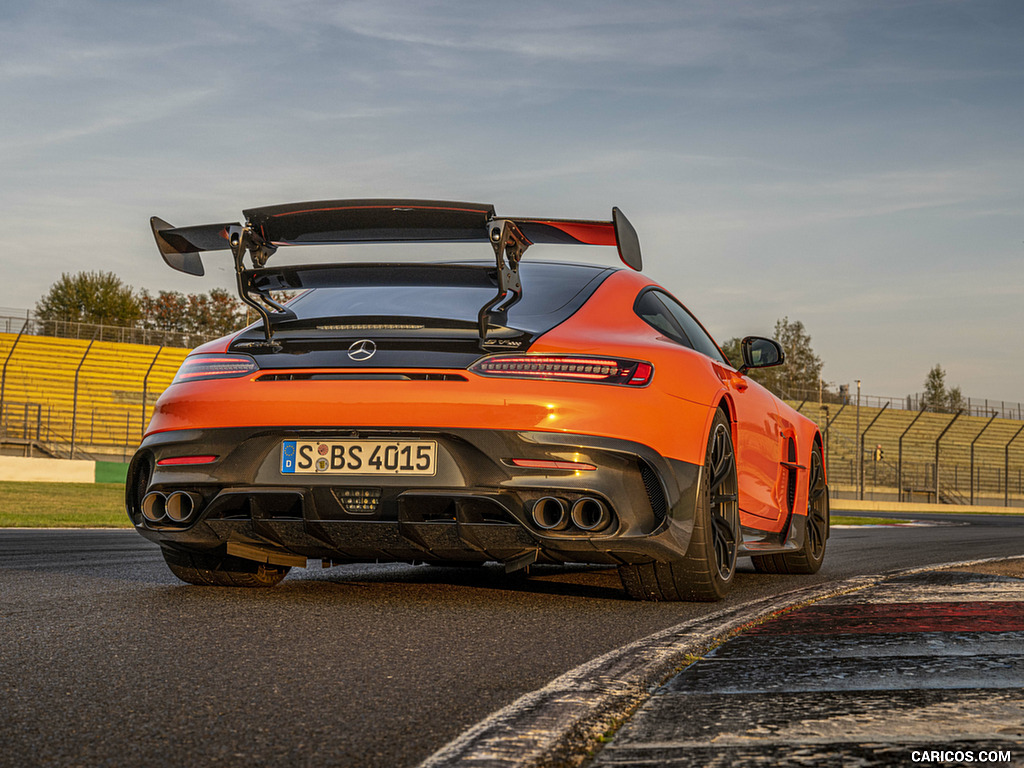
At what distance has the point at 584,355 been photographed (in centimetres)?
437

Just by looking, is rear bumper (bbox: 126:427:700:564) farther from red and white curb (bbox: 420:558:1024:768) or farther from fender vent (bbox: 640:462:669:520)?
red and white curb (bbox: 420:558:1024:768)

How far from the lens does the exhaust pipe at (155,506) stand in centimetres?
463

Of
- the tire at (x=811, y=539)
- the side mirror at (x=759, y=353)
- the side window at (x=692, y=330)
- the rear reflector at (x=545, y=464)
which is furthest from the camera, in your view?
the tire at (x=811, y=539)

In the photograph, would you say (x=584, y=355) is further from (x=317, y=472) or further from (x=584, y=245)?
(x=317, y=472)

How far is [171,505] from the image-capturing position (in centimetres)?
458

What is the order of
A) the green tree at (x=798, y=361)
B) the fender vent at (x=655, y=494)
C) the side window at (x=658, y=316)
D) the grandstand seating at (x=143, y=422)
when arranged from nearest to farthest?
the fender vent at (x=655, y=494), the side window at (x=658, y=316), the grandstand seating at (x=143, y=422), the green tree at (x=798, y=361)

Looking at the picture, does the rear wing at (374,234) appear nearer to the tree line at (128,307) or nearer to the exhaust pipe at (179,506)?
the exhaust pipe at (179,506)

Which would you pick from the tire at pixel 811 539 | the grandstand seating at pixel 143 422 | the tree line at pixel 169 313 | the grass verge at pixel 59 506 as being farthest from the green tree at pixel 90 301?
the tire at pixel 811 539

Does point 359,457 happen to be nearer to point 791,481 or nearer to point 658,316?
point 658,316

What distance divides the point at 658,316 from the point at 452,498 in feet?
4.73

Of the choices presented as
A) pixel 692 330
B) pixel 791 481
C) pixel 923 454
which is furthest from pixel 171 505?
pixel 923 454

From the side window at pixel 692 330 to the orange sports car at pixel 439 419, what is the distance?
412 millimetres

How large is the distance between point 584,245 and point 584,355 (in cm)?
69

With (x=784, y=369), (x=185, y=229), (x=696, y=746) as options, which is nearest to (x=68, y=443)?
(x=185, y=229)
